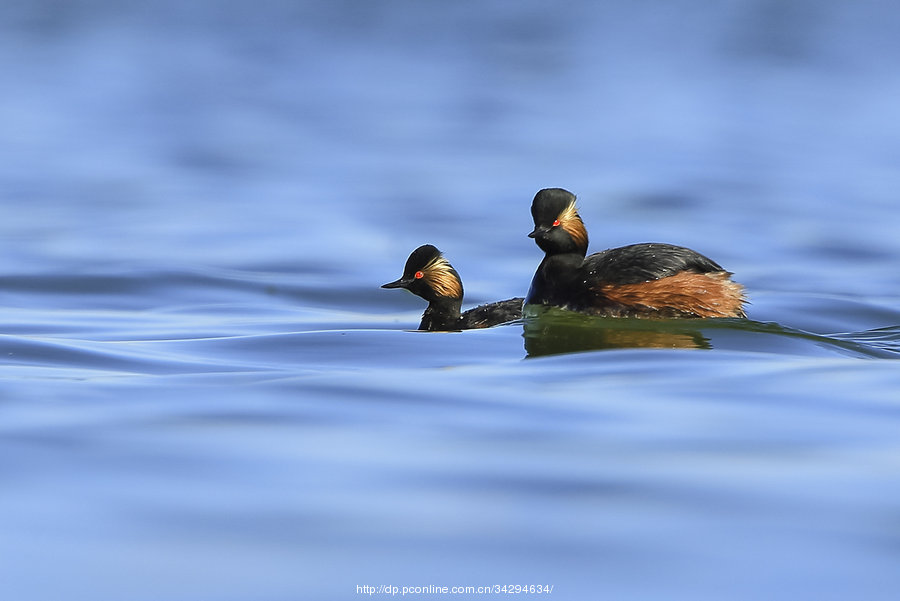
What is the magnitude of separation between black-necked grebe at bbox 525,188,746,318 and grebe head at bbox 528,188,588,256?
19 millimetres

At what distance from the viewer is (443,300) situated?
36.2 feet

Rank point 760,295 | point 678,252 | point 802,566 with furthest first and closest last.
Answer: point 760,295 → point 678,252 → point 802,566

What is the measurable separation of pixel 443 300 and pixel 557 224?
50.1 inches

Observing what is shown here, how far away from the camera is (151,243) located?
15680mm

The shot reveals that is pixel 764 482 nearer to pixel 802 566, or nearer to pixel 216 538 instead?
pixel 802 566

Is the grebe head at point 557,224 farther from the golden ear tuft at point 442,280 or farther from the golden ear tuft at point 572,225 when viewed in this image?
the golden ear tuft at point 442,280

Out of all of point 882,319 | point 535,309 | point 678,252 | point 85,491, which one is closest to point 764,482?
point 85,491

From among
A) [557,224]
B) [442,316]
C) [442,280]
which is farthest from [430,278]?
[557,224]

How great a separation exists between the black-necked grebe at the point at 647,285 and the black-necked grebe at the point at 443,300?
473mm

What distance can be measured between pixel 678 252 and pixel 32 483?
18.2 feet

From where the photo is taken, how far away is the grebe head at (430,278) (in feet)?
36.2

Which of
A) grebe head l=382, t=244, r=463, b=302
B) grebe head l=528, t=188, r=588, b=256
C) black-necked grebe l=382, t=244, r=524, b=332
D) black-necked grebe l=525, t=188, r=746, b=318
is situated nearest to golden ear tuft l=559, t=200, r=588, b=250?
grebe head l=528, t=188, r=588, b=256

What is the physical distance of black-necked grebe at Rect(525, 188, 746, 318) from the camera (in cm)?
938

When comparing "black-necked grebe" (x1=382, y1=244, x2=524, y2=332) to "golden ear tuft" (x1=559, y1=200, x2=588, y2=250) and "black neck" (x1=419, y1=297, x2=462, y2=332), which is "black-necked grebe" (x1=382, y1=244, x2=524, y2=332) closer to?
"black neck" (x1=419, y1=297, x2=462, y2=332)
